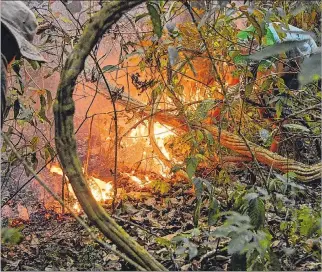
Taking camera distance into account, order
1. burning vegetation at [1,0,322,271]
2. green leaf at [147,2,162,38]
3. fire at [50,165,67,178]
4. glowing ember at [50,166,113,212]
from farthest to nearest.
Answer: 1. fire at [50,165,67,178]
2. glowing ember at [50,166,113,212]
3. green leaf at [147,2,162,38]
4. burning vegetation at [1,0,322,271]

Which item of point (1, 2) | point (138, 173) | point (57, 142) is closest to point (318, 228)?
point (57, 142)

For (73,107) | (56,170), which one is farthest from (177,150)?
(73,107)

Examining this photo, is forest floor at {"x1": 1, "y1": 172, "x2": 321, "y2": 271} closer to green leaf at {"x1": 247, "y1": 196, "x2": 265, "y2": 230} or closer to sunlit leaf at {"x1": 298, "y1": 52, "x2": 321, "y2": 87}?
green leaf at {"x1": 247, "y1": 196, "x2": 265, "y2": 230}

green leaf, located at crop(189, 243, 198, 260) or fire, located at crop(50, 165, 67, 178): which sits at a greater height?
fire, located at crop(50, 165, 67, 178)

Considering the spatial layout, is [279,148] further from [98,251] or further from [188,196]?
[98,251]

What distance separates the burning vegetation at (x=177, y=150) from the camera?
1.46 m

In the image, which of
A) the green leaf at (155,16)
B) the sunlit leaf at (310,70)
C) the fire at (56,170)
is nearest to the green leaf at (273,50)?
the sunlit leaf at (310,70)

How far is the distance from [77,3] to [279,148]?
2.18 meters

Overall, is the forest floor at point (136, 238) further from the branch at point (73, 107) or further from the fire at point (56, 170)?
the branch at point (73, 107)

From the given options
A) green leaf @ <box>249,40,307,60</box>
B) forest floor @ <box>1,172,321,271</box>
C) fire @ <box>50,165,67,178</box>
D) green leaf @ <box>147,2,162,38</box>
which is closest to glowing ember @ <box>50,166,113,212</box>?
fire @ <box>50,165,67,178</box>

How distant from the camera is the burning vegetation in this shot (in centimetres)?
146

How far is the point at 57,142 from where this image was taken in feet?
4.50

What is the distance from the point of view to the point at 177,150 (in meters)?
3.98

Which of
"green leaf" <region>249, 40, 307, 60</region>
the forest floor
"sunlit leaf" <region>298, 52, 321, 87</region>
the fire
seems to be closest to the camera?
"sunlit leaf" <region>298, 52, 321, 87</region>
